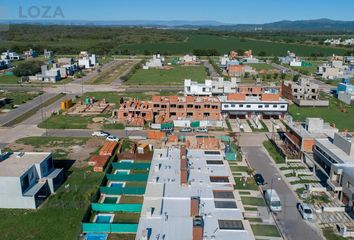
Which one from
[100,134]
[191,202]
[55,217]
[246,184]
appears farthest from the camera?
[100,134]

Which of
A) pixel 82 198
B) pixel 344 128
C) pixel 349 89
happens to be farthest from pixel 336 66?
pixel 82 198

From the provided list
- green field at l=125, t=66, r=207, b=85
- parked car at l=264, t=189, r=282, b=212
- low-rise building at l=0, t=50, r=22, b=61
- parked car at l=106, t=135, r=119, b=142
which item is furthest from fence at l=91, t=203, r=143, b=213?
low-rise building at l=0, t=50, r=22, b=61

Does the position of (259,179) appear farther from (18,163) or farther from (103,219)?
(18,163)

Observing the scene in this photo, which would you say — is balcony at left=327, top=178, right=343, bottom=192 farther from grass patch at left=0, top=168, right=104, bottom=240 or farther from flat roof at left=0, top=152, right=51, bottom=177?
flat roof at left=0, top=152, right=51, bottom=177

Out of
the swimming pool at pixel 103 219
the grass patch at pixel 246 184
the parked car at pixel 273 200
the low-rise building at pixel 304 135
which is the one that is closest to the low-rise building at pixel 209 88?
the low-rise building at pixel 304 135

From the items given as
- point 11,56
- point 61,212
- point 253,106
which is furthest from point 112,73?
point 61,212

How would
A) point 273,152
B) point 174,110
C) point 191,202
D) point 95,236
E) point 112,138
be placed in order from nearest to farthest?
1. point 95,236
2. point 191,202
3. point 273,152
4. point 112,138
5. point 174,110
